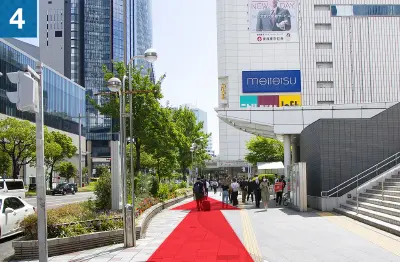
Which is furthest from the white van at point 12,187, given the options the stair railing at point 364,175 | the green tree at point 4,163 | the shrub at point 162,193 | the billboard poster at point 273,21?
the billboard poster at point 273,21

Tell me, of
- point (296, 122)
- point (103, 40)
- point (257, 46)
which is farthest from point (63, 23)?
point (296, 122)

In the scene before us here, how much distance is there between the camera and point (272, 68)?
78.5 meters

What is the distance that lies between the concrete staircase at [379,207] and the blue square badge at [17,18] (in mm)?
10699

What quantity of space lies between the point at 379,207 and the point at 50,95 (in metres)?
66.6

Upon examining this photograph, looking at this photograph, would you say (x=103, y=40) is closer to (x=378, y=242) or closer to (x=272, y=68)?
(x=272, y=68)

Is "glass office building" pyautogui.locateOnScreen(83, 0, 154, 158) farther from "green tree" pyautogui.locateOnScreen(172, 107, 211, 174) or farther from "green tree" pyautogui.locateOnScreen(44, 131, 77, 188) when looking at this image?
"green tree" pyautogui.locateOnScreen(172, 107, 211, 174)

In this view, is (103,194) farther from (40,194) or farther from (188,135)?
(188,135)

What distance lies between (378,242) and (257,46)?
66124 millimetres

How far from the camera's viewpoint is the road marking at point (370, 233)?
38.7ft

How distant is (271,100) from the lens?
65875 millimetres

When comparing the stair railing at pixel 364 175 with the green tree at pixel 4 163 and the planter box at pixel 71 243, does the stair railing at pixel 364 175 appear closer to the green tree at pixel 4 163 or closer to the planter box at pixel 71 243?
the planter box at pixel 71 243

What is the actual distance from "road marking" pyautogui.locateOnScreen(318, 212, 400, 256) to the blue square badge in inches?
339

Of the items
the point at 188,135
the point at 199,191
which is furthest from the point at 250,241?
the point at 188,135

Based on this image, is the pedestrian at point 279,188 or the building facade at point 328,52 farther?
the building facade at point 328,52
